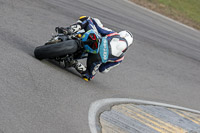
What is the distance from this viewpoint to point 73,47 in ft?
20.8

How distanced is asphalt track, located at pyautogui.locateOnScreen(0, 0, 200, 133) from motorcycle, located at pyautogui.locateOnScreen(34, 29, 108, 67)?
0.23 meters

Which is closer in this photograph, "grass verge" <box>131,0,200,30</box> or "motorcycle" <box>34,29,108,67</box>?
"motorcycle" <box>34,29,108,67</box>

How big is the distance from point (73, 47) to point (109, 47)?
700 mm

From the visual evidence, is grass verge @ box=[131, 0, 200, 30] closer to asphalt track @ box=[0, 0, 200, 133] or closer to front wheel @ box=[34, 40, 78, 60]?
asphalt track @ box=[0, 0, 200, 133]

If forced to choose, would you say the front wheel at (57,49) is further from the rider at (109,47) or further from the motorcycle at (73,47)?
the rider at (109,47)

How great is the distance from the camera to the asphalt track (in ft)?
15.8

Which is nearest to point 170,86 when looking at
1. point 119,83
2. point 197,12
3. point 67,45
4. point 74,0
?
point 119,83

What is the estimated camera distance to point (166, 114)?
6.95 meters

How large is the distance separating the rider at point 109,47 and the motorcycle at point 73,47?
0.36 ft

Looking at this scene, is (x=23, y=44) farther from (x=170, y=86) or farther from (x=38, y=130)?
(x=170, y=86)

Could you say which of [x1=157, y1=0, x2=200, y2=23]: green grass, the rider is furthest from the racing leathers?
[x1=157, y1=0, x2=200, y2=23]: green grass

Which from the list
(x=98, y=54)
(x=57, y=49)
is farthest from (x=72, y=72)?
(x=57, y=49)

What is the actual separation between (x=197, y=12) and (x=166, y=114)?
17.0 metres

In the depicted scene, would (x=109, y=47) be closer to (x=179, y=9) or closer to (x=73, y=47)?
(x=73, y=47)
